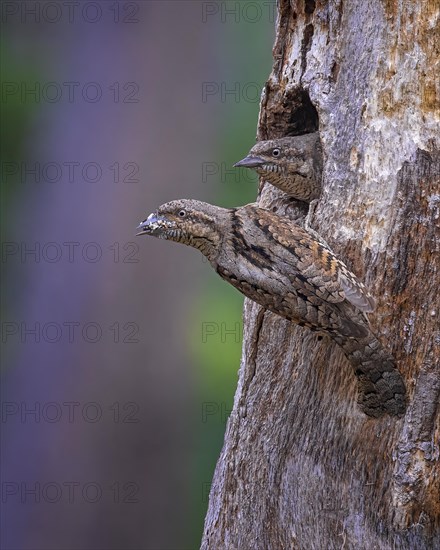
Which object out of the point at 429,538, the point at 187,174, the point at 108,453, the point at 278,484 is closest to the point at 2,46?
the point at 187,174

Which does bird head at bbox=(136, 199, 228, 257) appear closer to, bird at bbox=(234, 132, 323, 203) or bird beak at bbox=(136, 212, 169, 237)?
bird beak at bbox=(136, 212, 169, 237)

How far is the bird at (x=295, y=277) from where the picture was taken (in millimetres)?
4645

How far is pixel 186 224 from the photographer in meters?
5.17

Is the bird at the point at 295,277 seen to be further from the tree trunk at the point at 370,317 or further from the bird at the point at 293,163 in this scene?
the bird at the point at 293,163

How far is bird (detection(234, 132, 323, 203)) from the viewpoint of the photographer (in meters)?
5.40

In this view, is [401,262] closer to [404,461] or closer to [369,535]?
[404,461]

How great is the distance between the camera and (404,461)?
189 inches

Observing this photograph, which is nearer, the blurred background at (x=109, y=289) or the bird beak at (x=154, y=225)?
the bird beak at (x=154, y=225)

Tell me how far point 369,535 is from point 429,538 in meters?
0.30

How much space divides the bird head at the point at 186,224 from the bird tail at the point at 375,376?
928mm

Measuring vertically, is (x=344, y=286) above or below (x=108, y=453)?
above

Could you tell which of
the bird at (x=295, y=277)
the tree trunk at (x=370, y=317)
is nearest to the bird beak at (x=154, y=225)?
the bird at (x=295, y=277)

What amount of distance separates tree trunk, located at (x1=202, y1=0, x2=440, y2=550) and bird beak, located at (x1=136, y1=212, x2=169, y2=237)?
0.81m

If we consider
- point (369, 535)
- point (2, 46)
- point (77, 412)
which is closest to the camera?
point (369, 535)
